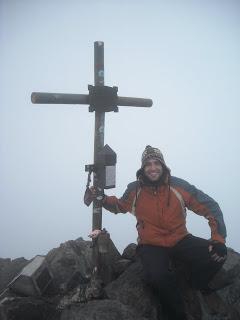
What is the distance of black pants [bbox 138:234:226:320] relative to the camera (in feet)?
17.1

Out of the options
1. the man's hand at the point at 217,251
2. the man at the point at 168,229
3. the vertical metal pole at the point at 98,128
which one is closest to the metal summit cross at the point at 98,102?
the vertical metal pole at the point at 98,128

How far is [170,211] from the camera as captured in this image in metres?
6.20

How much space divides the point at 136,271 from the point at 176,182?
199cm

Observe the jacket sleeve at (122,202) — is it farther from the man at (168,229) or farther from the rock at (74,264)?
the rock at (74,264)

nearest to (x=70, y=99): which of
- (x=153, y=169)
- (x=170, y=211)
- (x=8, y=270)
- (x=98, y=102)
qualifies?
(x=98, y=102)

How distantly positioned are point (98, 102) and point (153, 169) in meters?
1.80

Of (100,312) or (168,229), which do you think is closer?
(100,312)

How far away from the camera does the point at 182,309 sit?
17.1 feet

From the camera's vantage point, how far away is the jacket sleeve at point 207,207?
19.4ft

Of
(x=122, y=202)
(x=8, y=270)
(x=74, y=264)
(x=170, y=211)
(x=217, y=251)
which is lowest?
(x=8, y=270)

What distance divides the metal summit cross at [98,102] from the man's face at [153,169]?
0.93 m

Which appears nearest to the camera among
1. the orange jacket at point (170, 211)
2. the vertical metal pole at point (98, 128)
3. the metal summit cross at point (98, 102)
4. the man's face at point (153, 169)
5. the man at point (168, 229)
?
the man at point (168, 229)

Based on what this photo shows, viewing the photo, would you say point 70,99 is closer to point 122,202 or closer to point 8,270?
point 122,202

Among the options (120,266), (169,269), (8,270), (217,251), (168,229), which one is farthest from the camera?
(8,270)
